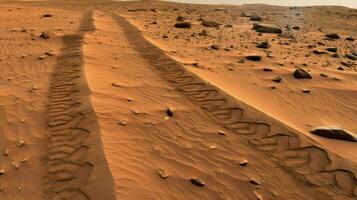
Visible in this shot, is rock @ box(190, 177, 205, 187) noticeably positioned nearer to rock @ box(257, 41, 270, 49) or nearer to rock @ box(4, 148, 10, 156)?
rock @ box(4, 148, 10, 156)

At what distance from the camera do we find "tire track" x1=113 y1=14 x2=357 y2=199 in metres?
4.65

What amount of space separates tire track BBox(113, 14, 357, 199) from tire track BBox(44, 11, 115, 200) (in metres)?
1.80

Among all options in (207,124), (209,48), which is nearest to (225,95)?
(207,124)

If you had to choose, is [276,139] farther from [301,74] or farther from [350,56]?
[350,56]

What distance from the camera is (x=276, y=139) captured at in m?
5.44

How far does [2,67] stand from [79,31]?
442 centimetres

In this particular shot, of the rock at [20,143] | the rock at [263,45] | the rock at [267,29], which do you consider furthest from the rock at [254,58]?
the rock at [20,143]

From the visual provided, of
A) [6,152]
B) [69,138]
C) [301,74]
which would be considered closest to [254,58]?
[301,74]

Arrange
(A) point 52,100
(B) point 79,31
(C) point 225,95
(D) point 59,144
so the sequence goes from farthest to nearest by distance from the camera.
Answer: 1. (B) point 79,31
2. (C) point 225,95
3. (A) point 52,100
4. (D) point 59,144

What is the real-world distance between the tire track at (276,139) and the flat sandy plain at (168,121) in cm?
2

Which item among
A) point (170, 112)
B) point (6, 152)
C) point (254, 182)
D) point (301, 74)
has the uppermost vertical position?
point (301, 74)

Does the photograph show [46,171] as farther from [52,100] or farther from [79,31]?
[79,31]

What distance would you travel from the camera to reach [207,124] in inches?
228

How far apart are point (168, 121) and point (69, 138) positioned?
1.44 m
